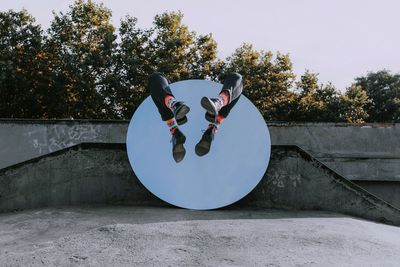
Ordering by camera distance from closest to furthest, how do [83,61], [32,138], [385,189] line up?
[32,138] → [385,189] → [83,61]

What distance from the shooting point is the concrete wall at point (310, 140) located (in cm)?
1398

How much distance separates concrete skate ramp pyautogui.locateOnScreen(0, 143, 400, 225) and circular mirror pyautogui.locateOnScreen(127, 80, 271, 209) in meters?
0.46

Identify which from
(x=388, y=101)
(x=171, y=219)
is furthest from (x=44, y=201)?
(x=388, y=101)

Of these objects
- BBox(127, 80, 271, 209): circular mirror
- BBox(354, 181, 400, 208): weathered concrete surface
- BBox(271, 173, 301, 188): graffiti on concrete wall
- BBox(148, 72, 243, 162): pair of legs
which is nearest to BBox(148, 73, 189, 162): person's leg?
BBox(148, 72, 243, 162): pair of legs

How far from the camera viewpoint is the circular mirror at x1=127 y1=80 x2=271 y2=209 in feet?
26.0

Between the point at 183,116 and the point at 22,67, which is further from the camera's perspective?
the point at 22,67

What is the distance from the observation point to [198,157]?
26.7 feet

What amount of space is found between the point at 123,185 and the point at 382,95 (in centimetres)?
3337

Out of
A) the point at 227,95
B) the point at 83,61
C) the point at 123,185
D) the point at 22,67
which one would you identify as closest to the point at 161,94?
the point at 227,95

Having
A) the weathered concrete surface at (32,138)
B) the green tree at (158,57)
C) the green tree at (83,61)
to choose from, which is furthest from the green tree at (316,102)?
the weathered concrete surface at (32,138)

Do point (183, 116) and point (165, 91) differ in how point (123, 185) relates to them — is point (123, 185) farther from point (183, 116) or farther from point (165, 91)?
point (165, 91)

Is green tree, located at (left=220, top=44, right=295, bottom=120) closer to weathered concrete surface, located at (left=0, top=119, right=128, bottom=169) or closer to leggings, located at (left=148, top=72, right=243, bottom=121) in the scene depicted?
weathered concrete surface, located at (left=0, top=119, right=128, bottom=169)

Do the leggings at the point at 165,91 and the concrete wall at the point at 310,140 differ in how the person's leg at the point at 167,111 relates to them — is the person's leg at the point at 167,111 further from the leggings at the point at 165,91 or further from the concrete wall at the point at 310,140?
the concrete wall at the point at 310,140

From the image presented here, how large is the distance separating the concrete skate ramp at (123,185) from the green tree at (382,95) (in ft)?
98.0
